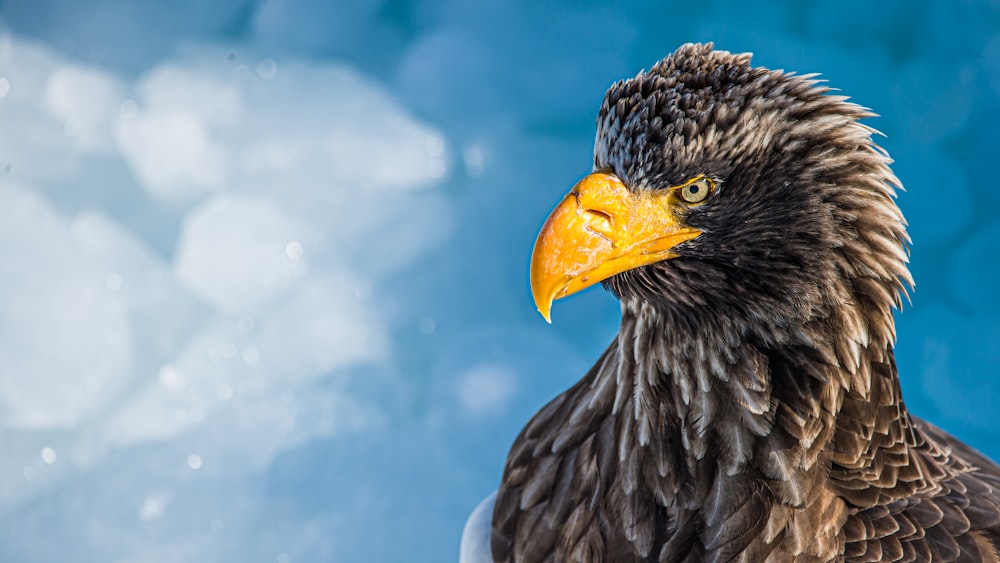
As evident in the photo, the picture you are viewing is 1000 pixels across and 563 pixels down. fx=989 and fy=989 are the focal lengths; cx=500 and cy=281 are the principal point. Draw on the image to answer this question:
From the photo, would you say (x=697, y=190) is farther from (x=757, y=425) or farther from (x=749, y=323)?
(x=757, y=425)

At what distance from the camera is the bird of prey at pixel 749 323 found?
1.48 metres

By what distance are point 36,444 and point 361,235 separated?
Result: 4.94 feet

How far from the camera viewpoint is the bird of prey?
1.48m

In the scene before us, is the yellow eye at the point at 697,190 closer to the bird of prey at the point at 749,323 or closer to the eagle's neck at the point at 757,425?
the bird of prey at the point at 749,323

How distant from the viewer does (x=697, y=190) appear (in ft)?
4.97

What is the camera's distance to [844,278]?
151 cm

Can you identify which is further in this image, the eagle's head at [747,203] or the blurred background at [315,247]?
the blurred background at [315,247]

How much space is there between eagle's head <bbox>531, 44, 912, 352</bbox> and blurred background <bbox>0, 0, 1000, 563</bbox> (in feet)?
8.00

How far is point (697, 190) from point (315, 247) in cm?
288

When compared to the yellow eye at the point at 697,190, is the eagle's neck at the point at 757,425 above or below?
below

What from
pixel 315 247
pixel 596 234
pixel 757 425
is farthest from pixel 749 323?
pixel 315 247

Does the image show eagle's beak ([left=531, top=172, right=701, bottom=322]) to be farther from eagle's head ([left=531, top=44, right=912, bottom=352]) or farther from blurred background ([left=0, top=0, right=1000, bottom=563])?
blurred background ([left=0, top=0, right=1000, bottom=563])

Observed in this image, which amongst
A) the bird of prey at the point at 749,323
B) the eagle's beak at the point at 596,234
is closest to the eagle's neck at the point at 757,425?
the bird of prey at the point at 749,323

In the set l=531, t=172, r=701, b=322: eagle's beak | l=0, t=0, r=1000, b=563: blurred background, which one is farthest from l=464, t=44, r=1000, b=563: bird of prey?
l=0, t=0, r=1000, b=563: blurred background
